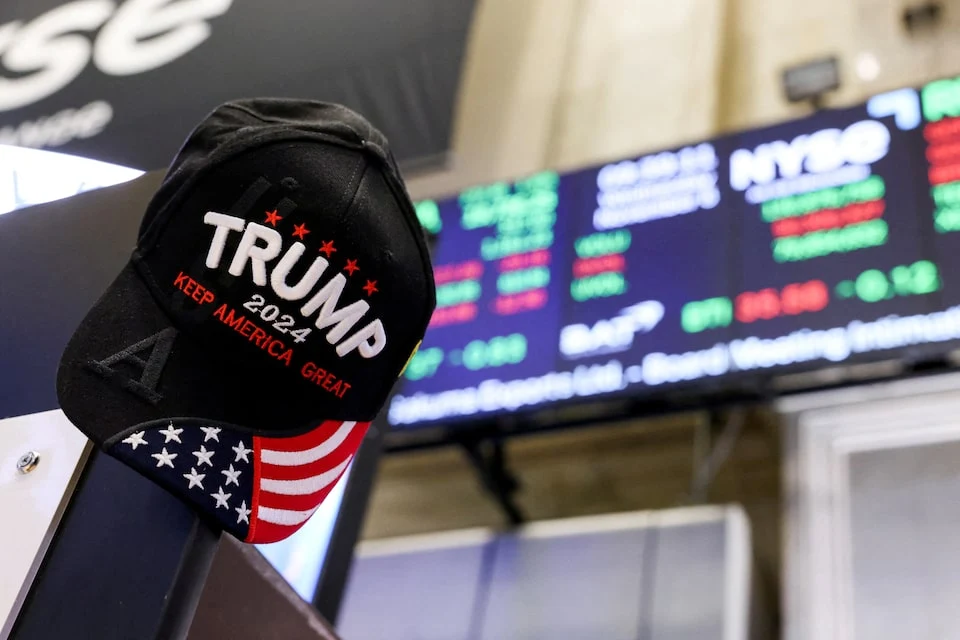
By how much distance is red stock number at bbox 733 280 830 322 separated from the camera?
2.65 m

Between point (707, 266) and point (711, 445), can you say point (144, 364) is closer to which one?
point (707, 266)

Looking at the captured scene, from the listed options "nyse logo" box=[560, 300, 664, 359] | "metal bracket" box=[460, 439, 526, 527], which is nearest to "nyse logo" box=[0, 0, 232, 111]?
"nyse logo" box=[560, 300, 664, 359]

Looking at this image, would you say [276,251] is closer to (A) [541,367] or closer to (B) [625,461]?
(A) [541,367]

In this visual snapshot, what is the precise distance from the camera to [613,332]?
9.50ft

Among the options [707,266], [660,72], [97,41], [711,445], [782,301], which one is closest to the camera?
[97,41]

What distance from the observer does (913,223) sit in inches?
105

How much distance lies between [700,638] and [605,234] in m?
1.21

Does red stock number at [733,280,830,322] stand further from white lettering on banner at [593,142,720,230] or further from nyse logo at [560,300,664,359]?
white lettering on banner at [593,142,720,230]

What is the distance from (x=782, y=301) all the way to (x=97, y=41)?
1860 millimetres

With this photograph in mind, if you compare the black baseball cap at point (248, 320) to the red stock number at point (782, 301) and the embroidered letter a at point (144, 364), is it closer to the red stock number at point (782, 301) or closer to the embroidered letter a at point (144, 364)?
the embroidered letter a at point (144, 364)

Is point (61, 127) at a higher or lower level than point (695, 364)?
higher

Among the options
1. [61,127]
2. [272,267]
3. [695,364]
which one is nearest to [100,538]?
[272,267]

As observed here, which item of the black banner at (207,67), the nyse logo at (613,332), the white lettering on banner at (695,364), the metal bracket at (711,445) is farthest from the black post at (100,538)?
the metal bracket at (711,445)

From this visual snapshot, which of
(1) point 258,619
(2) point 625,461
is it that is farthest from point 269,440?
(2) point 625,461
